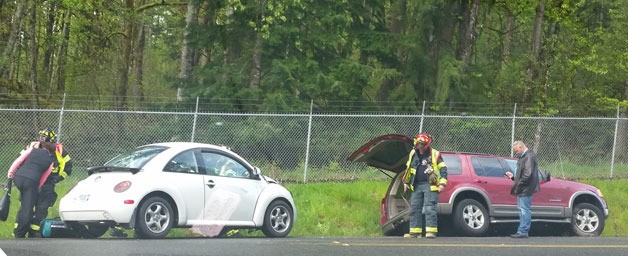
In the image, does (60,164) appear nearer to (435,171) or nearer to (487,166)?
(435,171)

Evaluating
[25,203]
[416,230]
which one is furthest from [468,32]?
[25,203]

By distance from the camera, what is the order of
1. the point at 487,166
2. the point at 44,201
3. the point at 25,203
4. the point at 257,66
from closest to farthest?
the point at 25,203 < the point at 44,201 < the point at 487,166 < the point at 257,66

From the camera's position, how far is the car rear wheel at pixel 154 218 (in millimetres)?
11606

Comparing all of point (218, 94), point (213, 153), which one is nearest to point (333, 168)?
point (218, 94)

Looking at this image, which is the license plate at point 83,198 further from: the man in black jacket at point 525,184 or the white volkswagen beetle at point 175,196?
the man in black jacket at point 525,184

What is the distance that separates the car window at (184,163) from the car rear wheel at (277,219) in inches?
58.1

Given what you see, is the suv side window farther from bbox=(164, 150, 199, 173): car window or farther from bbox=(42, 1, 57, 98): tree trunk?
bbox=(42, 1, 57, 98): tree trunk

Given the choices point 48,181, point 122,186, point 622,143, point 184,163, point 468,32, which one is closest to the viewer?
point 122,186

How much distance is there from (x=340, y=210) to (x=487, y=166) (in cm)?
310

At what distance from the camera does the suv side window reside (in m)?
15.1

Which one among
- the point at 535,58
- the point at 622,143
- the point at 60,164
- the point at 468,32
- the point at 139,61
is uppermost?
the point at 468,32

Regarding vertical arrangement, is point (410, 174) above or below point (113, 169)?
above

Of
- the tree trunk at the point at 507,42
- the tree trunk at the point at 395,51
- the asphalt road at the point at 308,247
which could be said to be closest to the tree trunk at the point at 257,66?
the tree trunk at the point at 395,51

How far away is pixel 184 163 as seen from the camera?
12383mm
